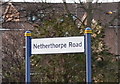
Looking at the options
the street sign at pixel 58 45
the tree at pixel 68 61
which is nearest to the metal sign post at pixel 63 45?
the street sign at pixel 58 45

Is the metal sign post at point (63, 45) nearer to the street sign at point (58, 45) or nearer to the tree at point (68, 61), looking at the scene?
the street sign at point (58, 45)

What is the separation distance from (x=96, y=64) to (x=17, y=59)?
510cm

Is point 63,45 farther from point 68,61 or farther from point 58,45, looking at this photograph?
point 68,61

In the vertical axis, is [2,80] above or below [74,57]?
below

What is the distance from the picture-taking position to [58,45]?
7.79m

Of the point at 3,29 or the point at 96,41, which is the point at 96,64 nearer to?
the point at 96,41

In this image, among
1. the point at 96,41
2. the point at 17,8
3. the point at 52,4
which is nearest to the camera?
the point at 96,41

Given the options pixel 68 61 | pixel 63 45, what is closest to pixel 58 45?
pixel 63 45

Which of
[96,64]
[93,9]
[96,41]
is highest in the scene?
[93,9]

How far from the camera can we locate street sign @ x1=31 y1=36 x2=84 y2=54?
25.1ft

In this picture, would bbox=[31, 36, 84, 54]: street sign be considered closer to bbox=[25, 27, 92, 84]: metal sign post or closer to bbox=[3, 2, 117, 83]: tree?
bbox=[25, 27, 92, 84]: metal sign post

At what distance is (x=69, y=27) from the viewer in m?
12.1

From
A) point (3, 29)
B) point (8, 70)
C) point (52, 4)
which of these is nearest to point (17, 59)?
point (8, 70)

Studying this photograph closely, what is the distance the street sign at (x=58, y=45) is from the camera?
765 centimetres
